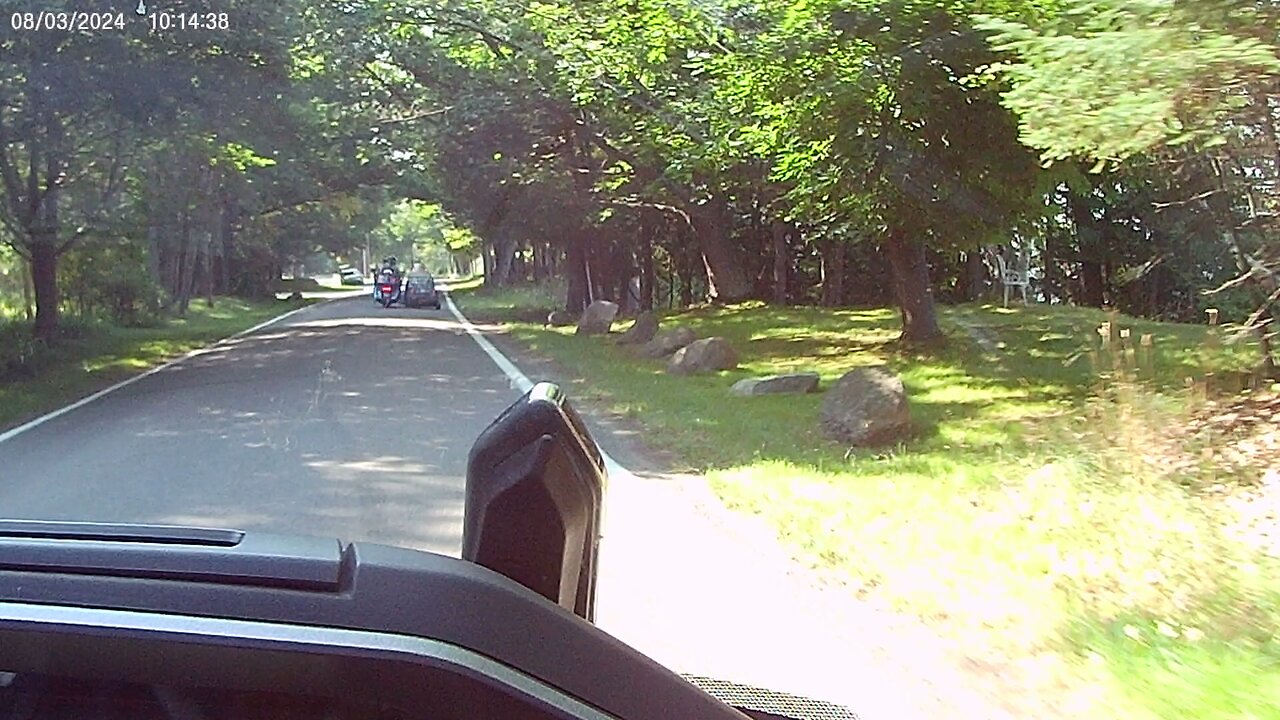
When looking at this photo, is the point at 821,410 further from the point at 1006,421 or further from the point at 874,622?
the point at 874,622

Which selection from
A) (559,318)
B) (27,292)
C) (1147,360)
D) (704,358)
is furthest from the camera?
(559,318)

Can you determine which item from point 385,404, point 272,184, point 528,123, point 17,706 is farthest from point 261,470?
point 272,184

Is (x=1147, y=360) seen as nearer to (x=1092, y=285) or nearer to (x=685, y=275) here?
(x=1092, y=285)

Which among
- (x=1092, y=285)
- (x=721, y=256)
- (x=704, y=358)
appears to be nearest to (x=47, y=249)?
(x=704, y=358)

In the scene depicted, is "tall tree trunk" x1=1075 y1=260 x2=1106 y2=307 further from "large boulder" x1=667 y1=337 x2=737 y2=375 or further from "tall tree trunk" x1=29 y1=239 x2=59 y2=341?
"tall tree trunk" x1=29 y1=239 x2=59 y2=341

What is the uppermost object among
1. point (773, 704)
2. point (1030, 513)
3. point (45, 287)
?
point (45, 287)

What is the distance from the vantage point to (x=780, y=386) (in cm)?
1755

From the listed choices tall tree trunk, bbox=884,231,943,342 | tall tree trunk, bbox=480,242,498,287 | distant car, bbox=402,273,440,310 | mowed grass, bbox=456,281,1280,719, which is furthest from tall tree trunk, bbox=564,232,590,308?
tall tree trunk, bbox=480,242,498,287

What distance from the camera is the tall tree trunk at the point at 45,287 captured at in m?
25.2

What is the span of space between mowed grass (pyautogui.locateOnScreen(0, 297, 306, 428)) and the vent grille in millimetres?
13494

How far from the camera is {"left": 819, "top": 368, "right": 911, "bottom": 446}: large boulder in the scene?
43.5ft

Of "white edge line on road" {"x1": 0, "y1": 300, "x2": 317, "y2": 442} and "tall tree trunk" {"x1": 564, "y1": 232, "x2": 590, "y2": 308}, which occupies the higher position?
"tall tree trunk" {"x1": 564, "y1": 232, "x2": 590, "y2": 308}

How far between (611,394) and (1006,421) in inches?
216

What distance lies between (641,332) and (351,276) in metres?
73.5
